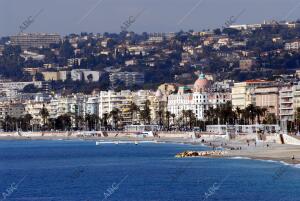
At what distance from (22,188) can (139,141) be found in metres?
80.1

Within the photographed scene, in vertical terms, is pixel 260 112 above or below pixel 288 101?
below

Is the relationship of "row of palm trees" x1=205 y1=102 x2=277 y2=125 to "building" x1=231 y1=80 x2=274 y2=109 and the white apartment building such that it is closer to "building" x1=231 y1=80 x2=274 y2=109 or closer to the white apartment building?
the white apartment building

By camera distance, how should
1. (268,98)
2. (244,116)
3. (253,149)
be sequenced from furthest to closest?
(268,98) → (244,116) → (253,149)

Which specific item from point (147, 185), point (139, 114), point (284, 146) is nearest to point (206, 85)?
point (139, 114)

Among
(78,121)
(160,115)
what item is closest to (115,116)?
(160,115)

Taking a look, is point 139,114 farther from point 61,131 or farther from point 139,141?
point 139,141

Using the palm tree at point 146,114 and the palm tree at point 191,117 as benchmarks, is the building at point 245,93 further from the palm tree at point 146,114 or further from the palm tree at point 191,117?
the palm tree at point 146,114

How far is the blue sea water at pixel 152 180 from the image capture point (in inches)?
2242

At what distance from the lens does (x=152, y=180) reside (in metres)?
66.4

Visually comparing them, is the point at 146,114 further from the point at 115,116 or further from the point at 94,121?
the point at 94,121

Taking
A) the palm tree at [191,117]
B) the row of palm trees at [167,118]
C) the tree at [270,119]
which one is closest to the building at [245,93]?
the row of palm trees at [167,118]

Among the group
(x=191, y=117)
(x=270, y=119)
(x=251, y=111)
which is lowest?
(x=270, y=119)

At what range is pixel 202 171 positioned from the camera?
235 ft

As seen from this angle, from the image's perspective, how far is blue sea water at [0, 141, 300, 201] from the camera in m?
56.9
